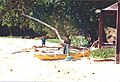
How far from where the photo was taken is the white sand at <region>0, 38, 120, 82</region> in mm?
15914

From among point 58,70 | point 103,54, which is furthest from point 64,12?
point 58,70

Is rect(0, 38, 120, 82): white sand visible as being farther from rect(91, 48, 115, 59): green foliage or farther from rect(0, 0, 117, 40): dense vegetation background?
rect(0, 0, 117, 40): dense vegetation background

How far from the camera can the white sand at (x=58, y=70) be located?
52.2ft

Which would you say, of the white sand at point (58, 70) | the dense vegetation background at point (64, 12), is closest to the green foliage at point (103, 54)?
the white sand at point (58, 70)

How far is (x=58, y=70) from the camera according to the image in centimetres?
1814

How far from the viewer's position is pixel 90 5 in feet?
109

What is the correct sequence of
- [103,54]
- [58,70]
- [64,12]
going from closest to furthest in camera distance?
[58,70] → [103,54] → [64,12]

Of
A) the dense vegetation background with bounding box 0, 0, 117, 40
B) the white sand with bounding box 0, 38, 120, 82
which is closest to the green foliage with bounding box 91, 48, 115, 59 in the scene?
the white sand with bounding box 0, 38, 120, 82

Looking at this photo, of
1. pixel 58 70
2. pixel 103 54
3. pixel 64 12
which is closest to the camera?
pixel 58 70

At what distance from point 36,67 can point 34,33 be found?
2653 cm

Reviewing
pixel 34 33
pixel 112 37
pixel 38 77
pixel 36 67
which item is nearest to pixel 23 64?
pixel 36 67

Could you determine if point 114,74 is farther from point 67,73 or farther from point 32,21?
point 32,21

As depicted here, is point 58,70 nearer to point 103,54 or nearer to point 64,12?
point 103,54

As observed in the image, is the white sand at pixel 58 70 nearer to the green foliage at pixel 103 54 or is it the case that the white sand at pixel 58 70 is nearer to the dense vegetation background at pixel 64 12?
the green foliage at pixel 103 54
